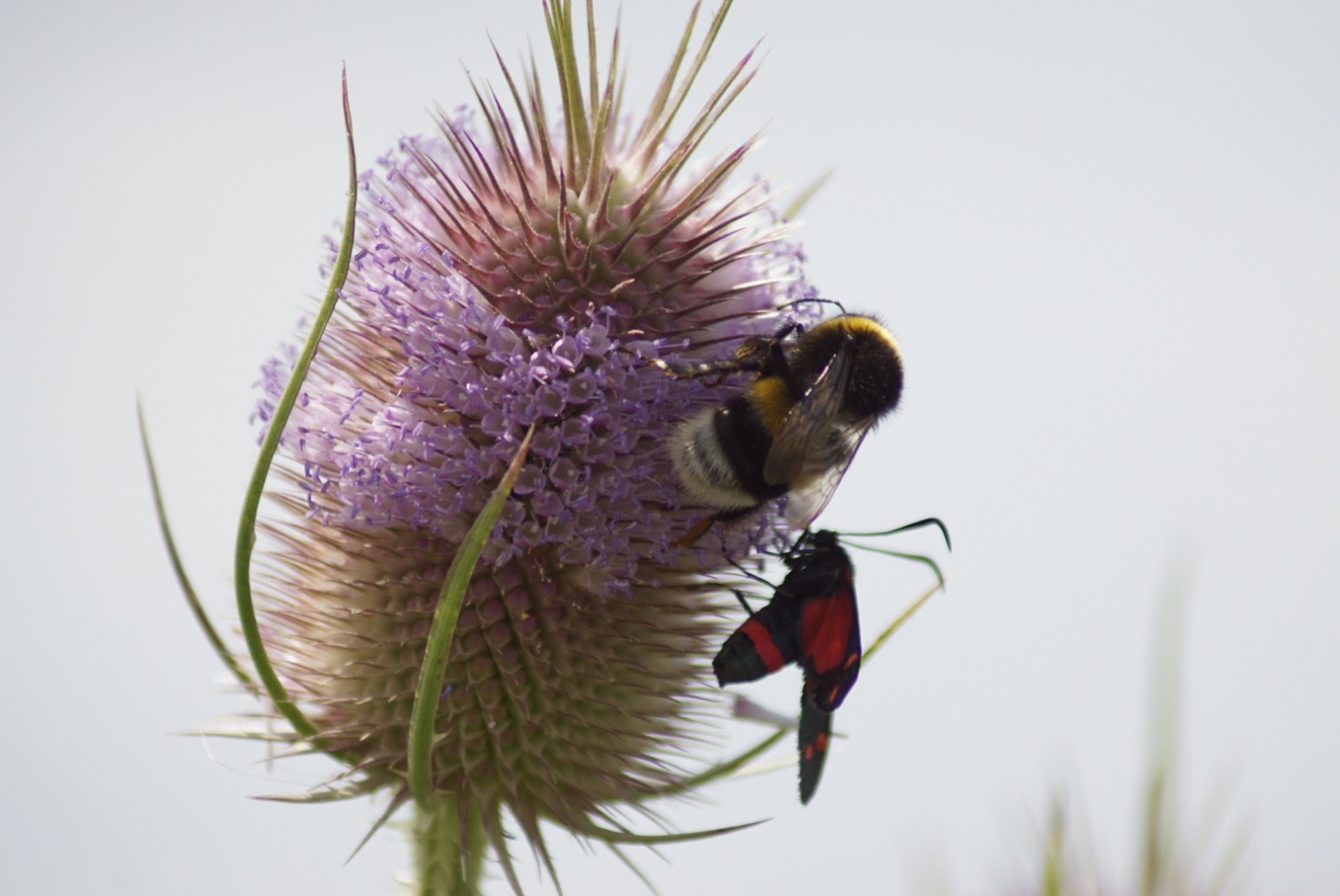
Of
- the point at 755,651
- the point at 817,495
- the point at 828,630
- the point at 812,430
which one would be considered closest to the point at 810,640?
the point at 828,630

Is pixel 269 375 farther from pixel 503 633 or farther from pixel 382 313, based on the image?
pixel 503 633

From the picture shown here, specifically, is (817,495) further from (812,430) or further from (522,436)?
(522,436)

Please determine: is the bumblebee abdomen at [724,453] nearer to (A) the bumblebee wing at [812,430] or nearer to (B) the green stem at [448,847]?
(A) the bumblebee wing at [812,430]

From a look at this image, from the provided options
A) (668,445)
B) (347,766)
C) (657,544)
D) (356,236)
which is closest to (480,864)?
(347,766)

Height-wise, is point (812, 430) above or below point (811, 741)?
above

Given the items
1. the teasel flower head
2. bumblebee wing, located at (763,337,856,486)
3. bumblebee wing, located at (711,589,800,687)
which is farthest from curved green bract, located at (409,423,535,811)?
bumblebee wing, located at (711,589,800,687)

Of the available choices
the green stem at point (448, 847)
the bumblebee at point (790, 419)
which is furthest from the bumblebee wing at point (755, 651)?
the green stem at point (448, 847)
